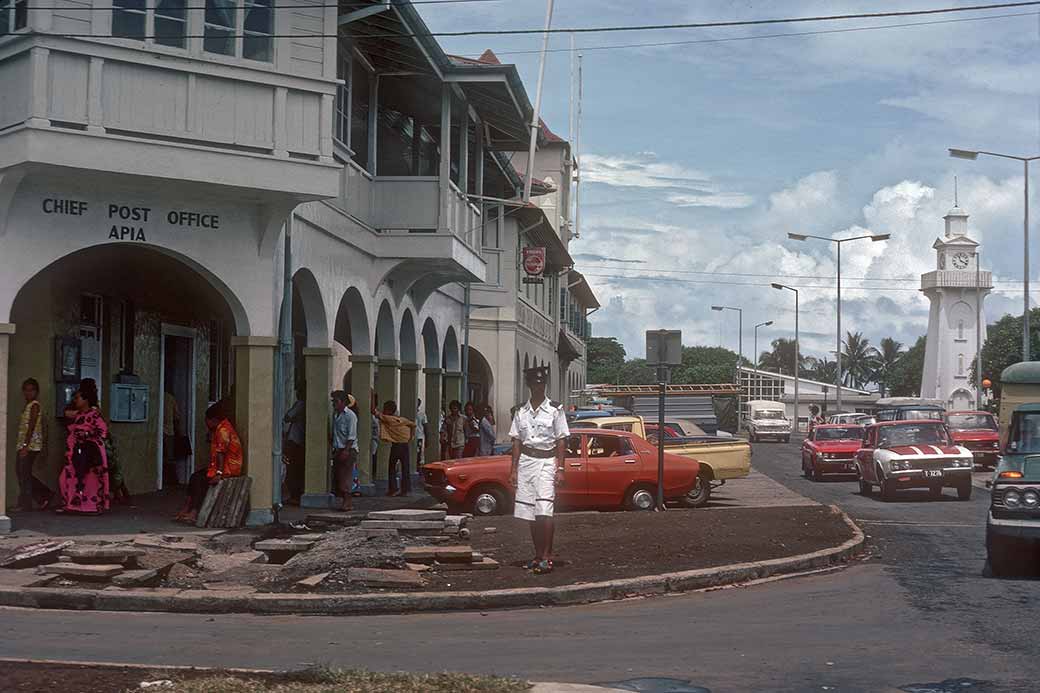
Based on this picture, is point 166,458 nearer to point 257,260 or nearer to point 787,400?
point 257,260

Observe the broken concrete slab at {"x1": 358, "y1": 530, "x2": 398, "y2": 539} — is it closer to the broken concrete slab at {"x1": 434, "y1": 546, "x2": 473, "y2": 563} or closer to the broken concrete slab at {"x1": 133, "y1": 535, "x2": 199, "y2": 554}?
the broken concrete slab at {"x1": 434, "y1": 546, "x2": 473, "y2": 563}

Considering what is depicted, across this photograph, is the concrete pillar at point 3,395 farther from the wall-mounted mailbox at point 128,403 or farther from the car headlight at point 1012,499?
the car headlight at point 1012,499

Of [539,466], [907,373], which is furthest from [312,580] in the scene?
[907,373]

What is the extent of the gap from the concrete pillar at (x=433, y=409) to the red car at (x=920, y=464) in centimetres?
969

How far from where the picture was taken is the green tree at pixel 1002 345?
101625 millimetres

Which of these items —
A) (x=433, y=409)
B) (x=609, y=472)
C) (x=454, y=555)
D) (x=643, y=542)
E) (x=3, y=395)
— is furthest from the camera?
(x=433, y=409)

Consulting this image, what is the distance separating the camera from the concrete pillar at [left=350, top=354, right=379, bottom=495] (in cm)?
2483

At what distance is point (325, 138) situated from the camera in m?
18.0

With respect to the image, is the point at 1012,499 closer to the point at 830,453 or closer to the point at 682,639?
the point at 682,639

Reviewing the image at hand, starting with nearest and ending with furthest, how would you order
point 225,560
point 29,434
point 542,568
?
point 542,568
point 225,560
point 29,434

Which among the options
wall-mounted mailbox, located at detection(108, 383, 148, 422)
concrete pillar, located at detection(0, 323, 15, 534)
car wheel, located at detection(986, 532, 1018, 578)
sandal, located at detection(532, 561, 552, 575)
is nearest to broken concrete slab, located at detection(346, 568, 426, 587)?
sandal, located at detection(532, 561, 552, 575)

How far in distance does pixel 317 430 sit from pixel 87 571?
973 centimetres

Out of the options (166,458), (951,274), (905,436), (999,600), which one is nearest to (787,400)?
(951,274)

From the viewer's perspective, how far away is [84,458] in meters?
17.8
